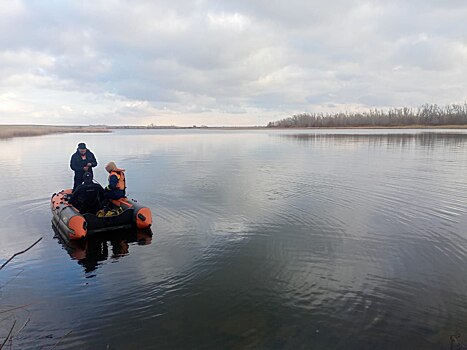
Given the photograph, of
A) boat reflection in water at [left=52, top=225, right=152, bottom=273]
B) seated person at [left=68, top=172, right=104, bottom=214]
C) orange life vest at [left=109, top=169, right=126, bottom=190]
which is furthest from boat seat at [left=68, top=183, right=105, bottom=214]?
boat reflection in water at [left=52, top=225, right=152, bottom=273]

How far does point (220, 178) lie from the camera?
14531 mm

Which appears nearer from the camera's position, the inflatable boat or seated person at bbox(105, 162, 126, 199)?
the inflatable boat

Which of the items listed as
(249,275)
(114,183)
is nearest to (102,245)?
(114,183)

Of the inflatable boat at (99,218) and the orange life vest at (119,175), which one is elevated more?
the orange life vest at (119,175)

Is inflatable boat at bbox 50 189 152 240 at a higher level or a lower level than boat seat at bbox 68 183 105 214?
lower

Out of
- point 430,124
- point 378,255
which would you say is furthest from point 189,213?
point 430,124

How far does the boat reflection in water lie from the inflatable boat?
125 millimetres

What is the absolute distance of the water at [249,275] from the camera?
428cm

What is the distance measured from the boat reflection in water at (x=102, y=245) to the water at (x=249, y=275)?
1.7 inches

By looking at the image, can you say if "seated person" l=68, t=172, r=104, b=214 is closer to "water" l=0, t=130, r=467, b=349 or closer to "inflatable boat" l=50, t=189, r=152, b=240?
"inflatable boat" l=50, t=189, r=152, b=240

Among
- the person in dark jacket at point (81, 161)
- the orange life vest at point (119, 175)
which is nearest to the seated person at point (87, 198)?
the orange life vest at point (119, 175)

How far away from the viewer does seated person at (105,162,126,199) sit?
820 centimetres

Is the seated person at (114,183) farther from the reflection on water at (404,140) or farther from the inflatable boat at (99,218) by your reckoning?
the reflection on water at (404,140)

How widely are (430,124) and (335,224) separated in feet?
277
